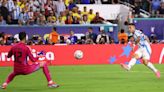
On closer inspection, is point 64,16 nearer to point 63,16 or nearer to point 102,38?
point 63,16

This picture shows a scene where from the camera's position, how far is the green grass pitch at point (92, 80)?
15.5m

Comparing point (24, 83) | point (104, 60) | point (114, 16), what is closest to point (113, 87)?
point (24, 83)

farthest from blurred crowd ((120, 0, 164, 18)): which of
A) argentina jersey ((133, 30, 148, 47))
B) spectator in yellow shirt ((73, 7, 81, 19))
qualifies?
argentina jersey ((133, 30, 148, 47))

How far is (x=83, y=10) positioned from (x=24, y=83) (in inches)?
578

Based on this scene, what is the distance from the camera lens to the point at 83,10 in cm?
3155

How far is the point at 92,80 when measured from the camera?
1802 centimetres

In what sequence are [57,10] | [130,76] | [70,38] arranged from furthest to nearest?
1. [57,10]
2. [70,38]
3. [130,76]

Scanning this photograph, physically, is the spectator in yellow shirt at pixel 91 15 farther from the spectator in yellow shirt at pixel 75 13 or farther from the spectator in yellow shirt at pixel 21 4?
the spectator in yellow shirt at pixel 21 4

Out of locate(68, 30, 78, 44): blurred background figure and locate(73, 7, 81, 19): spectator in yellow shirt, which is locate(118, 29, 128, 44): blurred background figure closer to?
locate(68, 30, 78, 44): blurred background figure

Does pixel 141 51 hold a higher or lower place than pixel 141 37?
lower

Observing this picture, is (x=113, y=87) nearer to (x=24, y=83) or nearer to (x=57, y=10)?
(x=24, y=83)

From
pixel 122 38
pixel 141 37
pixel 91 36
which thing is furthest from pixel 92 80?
pixel 122 38

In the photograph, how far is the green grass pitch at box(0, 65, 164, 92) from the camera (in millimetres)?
15461

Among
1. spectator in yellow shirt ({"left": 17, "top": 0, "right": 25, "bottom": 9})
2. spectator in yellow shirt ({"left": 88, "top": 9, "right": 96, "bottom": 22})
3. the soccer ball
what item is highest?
spectator in yellow shirt ({"left": 17, "top": 0, "right": 25, "bottom": 9})
